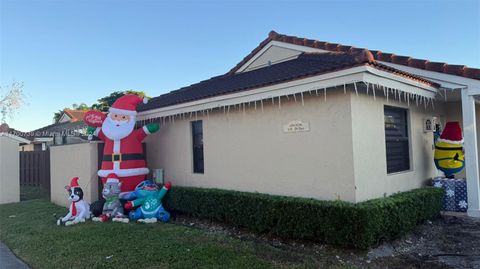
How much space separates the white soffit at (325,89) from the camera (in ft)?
17.1

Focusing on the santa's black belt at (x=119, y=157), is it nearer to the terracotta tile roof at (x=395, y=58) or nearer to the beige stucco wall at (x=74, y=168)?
the beige stucco wall at (x=74, y=168)

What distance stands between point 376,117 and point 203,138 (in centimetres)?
414

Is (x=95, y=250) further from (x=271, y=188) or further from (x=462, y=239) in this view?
(x=462, y=239)

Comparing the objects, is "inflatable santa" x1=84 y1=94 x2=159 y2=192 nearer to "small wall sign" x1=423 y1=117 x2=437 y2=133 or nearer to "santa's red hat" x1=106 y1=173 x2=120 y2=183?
"santa's red hat" x1=106 y1=173 x2=120 y2=183

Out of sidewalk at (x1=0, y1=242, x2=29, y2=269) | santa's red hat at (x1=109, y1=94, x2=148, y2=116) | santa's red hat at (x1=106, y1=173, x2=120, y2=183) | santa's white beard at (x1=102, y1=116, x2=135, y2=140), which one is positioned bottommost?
sidewalk at (x1=0, y1=242, x2=29, y2=269)

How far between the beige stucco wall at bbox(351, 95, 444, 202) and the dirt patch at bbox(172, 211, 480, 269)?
0.88m

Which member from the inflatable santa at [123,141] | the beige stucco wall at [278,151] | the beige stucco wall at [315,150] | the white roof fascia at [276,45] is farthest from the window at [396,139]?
the inflatable santa at [123,141]

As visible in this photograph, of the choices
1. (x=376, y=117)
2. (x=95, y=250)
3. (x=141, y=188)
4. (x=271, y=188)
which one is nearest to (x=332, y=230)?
(x=271, y=188)

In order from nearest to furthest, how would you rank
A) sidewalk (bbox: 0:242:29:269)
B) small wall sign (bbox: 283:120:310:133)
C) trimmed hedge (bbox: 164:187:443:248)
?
trimmed hedge (bbox: 164:187:443:248)
sidewalk (bbox: 0:242:29:269)
small wall sign (bbox: 283:120:310:133)

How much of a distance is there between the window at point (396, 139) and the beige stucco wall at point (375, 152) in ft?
0.36

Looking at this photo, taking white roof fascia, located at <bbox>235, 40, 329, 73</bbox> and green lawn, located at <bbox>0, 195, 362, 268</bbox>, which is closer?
green lawn, located at <bbox>0, 195, 362, 268</bbox>

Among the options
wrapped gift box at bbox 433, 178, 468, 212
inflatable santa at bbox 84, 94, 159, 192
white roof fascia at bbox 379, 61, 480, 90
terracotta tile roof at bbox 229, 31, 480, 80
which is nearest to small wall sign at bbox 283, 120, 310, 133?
terracotta tile roof at bbox 229, 31, 480, 80

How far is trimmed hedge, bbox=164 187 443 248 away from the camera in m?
5.02

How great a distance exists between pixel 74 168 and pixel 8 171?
422cm
